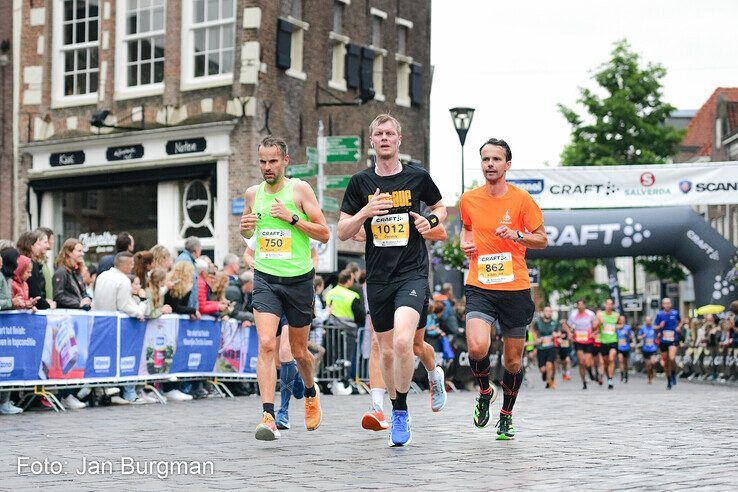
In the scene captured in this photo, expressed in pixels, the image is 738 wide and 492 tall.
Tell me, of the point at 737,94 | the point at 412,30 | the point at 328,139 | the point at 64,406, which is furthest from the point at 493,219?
the point at 737,94

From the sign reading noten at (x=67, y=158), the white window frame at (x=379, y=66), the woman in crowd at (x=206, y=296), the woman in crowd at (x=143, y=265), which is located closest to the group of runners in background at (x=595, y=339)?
the white window frame at (x=379, y=66)

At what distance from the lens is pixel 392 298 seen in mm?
9523

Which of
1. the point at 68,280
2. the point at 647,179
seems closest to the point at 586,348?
the point at 647,179

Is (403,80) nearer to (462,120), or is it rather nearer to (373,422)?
(462,120)

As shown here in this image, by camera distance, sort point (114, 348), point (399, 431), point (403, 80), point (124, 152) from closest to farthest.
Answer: point (399, 431), point (114, 348), point (124, 152), point (403, 80)

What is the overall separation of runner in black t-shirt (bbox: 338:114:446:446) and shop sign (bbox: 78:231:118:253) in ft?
73.7

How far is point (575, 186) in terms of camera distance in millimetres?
31000

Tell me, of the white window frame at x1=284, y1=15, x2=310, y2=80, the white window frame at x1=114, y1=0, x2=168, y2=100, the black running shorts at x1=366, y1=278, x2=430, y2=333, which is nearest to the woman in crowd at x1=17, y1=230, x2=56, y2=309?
the black running shorts at x1=366, y1=278, x2=430, y2=333

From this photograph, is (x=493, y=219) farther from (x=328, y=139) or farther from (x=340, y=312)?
(x=328, y=139)

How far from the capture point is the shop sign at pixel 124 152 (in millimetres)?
31016

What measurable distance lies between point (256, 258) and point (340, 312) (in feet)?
34.0

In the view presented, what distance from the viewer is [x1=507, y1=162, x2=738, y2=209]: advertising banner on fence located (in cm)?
3045

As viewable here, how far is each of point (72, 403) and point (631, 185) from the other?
1855 cm

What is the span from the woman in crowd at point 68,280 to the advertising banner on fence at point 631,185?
53.5 feet
